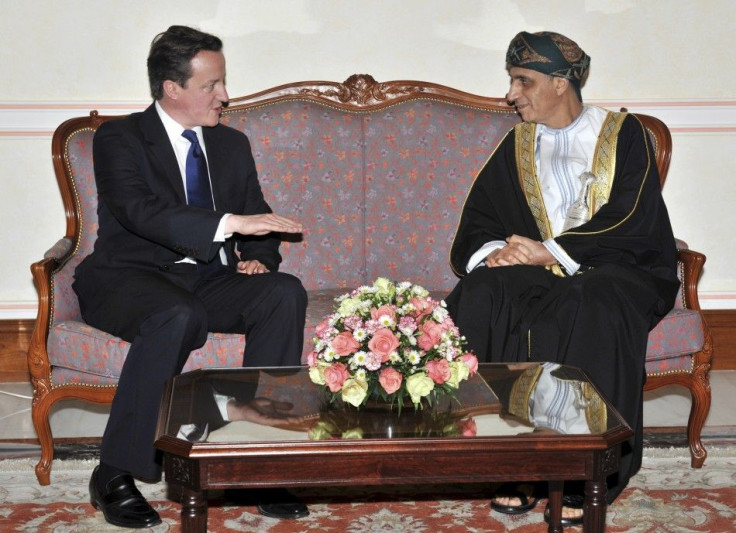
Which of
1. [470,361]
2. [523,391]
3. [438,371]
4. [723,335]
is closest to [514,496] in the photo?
[523,391]

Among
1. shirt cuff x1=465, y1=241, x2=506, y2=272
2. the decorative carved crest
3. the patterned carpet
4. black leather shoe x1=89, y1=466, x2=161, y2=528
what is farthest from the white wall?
black leather shoe x1=89, y1=466, x2=161, y2=528

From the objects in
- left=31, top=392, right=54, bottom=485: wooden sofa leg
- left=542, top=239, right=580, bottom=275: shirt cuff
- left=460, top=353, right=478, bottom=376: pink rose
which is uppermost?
left=542, top=239, right=580, bottom=275: shirt cuff

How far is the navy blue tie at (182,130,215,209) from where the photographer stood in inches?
160

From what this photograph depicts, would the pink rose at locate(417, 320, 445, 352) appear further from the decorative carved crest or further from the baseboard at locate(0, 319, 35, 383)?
the baseboard at locate(0, 319, 35, 383)

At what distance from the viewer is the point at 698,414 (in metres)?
4.09

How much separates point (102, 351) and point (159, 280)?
1.04ft

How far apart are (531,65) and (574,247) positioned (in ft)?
2.41

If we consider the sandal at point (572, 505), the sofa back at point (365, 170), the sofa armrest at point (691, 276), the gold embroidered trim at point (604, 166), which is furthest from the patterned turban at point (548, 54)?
the sandal at point (572, 505)

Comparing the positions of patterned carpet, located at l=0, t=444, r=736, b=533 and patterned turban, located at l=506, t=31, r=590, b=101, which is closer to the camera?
patterned carpet, located at l=0, t=444, r=736, b=533

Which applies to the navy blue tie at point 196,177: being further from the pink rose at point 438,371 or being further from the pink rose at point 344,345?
the pink rose at point 438,371

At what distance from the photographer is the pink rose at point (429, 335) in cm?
281

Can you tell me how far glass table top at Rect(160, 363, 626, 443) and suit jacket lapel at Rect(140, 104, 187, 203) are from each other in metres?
1.09

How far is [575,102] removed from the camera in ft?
14.1

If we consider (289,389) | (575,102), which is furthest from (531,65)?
(289,389)
